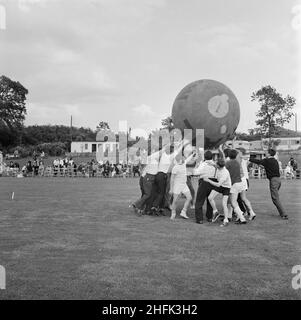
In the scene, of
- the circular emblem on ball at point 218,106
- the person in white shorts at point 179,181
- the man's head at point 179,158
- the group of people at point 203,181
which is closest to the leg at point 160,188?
the group of people at point 203,181

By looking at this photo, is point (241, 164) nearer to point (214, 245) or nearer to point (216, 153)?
point (216, 153)

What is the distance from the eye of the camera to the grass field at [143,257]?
4895 mm

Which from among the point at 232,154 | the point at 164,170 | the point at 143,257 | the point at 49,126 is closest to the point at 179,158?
the point at 164,170

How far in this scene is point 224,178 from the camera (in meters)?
9.62

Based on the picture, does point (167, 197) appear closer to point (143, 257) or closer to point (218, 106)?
point (218, 106)

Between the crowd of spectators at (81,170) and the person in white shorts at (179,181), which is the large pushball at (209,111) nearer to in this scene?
the person in white shorts at (179,181)

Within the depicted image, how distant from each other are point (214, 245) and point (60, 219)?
4.26m

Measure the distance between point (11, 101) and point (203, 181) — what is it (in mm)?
63880

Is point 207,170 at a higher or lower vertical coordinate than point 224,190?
higher

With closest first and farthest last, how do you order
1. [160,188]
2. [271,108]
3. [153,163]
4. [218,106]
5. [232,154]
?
[232,154] < [153,163] < [160,188] < [218,106] < [271,108]

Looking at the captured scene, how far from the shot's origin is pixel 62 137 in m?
92.9

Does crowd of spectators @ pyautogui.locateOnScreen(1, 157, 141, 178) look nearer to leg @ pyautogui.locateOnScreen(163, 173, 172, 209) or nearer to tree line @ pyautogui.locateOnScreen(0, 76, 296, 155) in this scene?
tree line @ pyautogui.locateOnScreen(0, 76, 296, 155)
